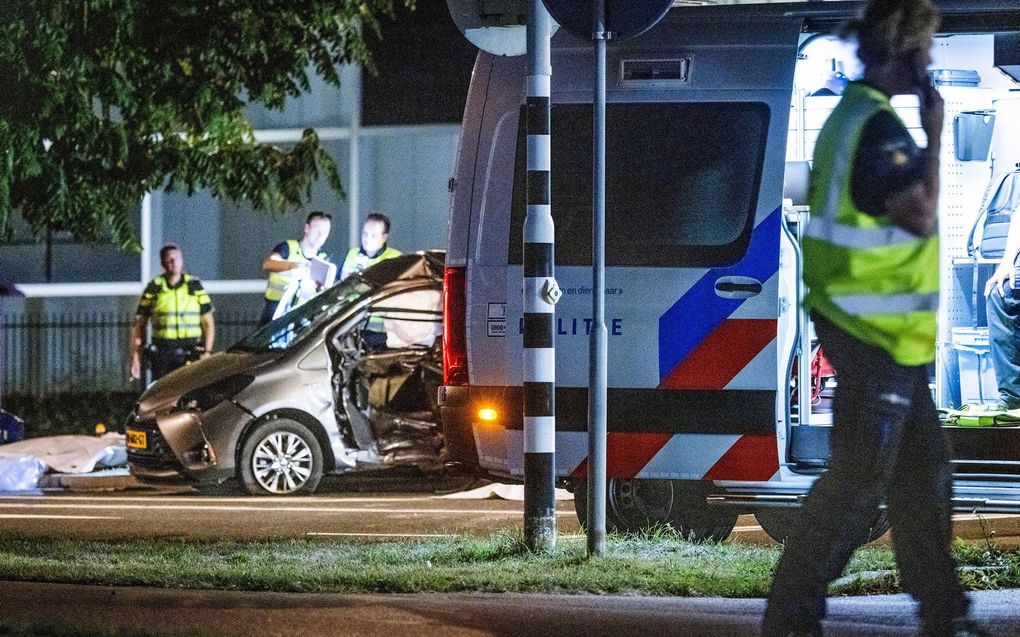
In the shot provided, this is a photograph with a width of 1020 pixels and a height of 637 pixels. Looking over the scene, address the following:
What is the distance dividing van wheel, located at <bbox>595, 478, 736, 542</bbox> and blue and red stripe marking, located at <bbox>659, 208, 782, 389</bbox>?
794mm

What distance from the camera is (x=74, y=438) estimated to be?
13.6 metres

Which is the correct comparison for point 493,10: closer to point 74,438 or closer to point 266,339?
point 266,339

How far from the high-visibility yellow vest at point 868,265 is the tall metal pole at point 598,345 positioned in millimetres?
2314

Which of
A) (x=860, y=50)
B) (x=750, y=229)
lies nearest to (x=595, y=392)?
(x=750, y=229)

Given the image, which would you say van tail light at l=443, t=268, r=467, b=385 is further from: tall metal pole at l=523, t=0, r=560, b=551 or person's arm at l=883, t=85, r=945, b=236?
person's arm at l=883, t=85, r=945, b=236

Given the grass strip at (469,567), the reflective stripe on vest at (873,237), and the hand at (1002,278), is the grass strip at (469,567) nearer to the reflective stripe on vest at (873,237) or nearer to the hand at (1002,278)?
the hand at (1002,278)

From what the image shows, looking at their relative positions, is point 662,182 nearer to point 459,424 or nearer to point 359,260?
point 459,424

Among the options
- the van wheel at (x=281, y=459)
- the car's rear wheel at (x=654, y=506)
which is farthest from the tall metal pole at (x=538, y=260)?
the van wheel at (x=281, y=459)

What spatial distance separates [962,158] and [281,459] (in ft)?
15.5

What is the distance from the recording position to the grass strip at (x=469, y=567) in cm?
683

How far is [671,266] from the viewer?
7.57 m

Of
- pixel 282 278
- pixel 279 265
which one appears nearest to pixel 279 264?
pixel 279 265

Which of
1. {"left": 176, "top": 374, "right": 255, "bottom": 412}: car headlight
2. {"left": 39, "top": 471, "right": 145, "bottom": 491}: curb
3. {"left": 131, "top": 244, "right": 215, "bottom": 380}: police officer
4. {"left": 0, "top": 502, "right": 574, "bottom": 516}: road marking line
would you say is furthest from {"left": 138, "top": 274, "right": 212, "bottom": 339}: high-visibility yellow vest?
{"left": 0, "top": 502, "right": 574, "bottom": 516}: road marking line

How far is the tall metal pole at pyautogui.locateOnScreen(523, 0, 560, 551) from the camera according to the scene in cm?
740
